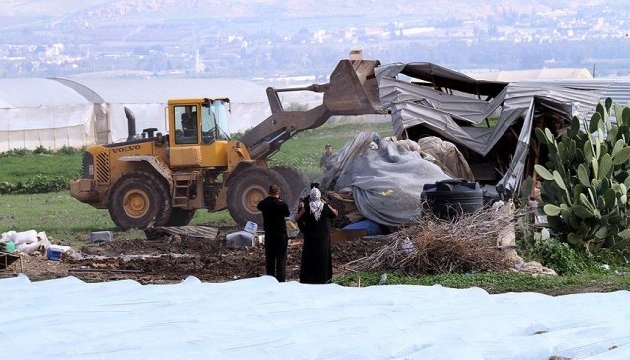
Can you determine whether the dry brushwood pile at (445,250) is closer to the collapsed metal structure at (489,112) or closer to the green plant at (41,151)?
the collapsed metal structure at (489,112)

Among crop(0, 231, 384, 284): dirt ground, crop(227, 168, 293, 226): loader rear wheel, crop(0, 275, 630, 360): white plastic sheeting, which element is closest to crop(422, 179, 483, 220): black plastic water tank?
crop(0, 231, 384, 284): dirt ground

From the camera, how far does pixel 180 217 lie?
25.5m

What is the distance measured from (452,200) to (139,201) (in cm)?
856

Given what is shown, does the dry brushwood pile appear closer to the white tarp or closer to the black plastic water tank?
the black plastic water tank

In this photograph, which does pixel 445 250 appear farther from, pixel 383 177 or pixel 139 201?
pixel 139 201

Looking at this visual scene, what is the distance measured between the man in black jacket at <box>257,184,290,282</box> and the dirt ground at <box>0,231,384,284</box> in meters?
1.26

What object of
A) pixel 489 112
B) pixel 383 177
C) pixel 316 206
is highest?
pixel 489 112

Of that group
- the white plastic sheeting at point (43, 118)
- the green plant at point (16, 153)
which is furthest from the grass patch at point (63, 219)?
the white plastic sheeting at point (43, 118)

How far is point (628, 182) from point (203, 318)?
35.7ft

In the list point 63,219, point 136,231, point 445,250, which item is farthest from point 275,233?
point 63,219

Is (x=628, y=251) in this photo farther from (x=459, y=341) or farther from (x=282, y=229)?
(x=459, y=341)

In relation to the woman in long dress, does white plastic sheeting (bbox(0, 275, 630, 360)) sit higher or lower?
higher

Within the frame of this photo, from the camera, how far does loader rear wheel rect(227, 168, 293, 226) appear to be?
79.3 ft

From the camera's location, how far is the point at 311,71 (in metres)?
160
